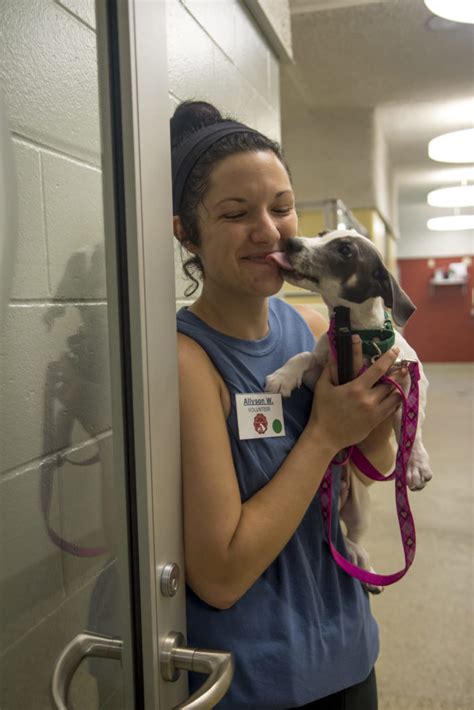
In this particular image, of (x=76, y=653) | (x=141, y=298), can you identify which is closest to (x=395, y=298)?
(x=141, y=298)

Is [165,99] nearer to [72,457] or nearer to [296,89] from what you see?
[72,457]

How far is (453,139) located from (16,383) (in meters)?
2.28

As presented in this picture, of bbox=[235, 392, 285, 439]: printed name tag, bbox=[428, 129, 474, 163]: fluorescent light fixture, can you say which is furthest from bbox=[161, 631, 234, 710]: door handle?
bbox=[428, 129, 474, 163]: fluorescent light fixture

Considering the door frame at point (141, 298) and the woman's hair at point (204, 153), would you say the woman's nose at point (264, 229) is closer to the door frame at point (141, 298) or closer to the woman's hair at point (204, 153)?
the woman's hair at point (204, 153)

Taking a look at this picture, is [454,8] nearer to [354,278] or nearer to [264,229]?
[354,278]

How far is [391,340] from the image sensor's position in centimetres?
100

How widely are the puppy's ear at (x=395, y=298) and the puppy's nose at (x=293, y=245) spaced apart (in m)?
0.21

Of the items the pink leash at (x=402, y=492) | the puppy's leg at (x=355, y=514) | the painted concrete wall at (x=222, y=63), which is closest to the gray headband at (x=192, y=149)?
the painted concrete wall at (x=222, y=63)

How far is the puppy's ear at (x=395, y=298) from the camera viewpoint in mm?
1062

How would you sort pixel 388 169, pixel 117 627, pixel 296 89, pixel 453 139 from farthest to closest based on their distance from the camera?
pixel 388 169, pixel 296 89, pixel 453 139, pixel 117 627

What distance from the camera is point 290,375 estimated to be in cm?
91

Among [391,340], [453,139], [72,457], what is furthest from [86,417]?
[453,139]

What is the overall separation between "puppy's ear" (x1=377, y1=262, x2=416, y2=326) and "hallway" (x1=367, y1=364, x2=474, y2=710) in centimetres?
158

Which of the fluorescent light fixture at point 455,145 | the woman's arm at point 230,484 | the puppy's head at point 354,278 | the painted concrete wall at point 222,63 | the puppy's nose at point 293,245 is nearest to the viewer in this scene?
the woman's arm at point 230,484
